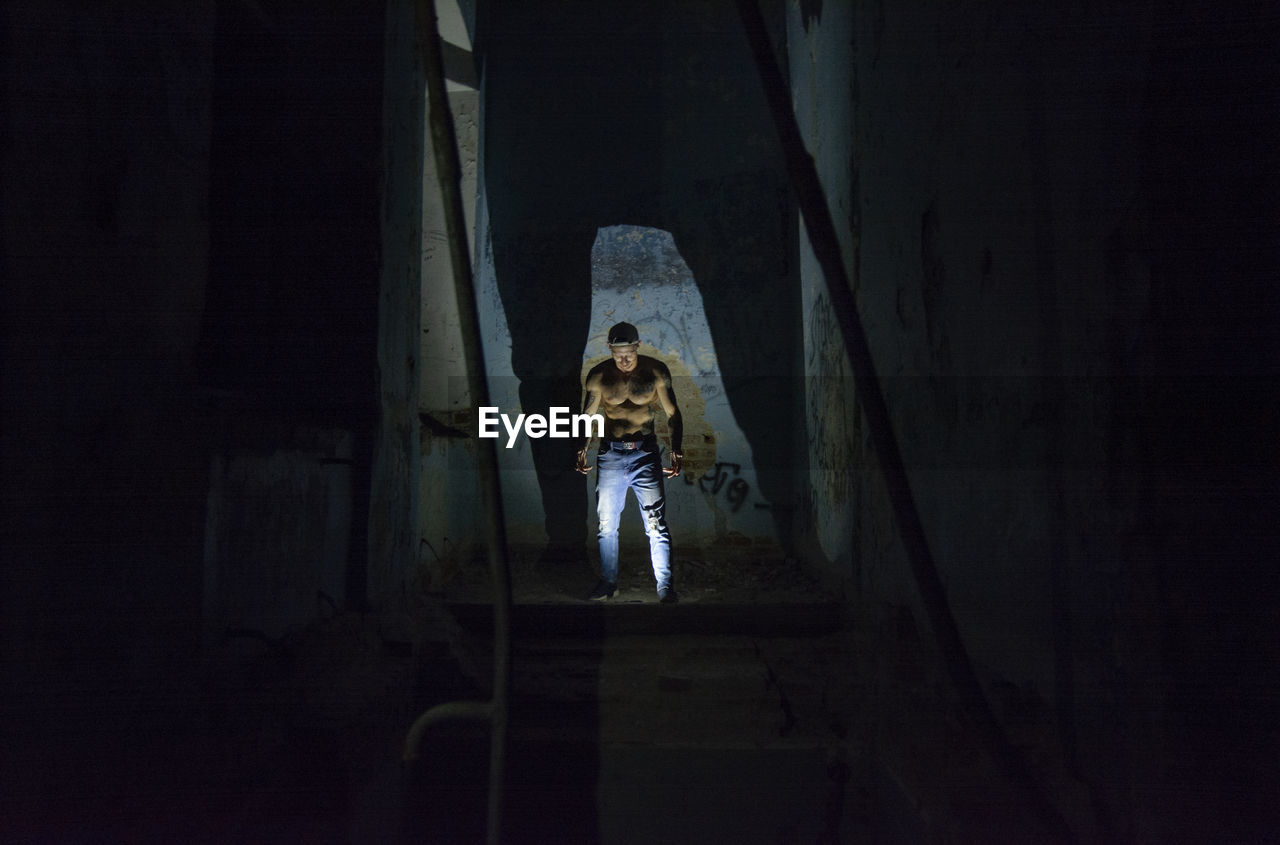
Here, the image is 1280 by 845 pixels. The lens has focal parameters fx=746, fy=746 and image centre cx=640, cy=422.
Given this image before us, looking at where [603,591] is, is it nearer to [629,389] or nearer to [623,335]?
[629,389]

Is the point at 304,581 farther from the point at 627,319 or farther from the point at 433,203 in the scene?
the point at 627,319

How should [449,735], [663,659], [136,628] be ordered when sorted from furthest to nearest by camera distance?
[663,659] → [449,735] → [136,628]

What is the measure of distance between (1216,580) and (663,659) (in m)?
2.64

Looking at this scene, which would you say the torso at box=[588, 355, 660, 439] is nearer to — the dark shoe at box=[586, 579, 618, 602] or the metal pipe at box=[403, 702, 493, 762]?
the dark shoe at box=[586, 579, 618, 602]

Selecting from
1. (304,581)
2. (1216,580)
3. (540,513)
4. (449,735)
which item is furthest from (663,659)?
(1216,580)

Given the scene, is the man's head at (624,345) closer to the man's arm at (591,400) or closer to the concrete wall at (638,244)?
the man's arm at (591,400)

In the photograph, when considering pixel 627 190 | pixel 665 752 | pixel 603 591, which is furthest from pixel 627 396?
pixel 665 752

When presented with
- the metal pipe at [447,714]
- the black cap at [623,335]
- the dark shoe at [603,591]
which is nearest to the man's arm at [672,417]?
the black cap at [623,335]

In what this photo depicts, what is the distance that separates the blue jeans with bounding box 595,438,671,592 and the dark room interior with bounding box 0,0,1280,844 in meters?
0.41

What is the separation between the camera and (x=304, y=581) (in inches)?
114

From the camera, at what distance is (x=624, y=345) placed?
4863 millimetres

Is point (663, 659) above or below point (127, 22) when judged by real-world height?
below

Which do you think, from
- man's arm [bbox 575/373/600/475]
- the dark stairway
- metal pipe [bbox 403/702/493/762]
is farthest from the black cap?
metal pipe [bbox 403/702/493/762]

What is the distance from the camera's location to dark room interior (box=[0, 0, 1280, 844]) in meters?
1.45
